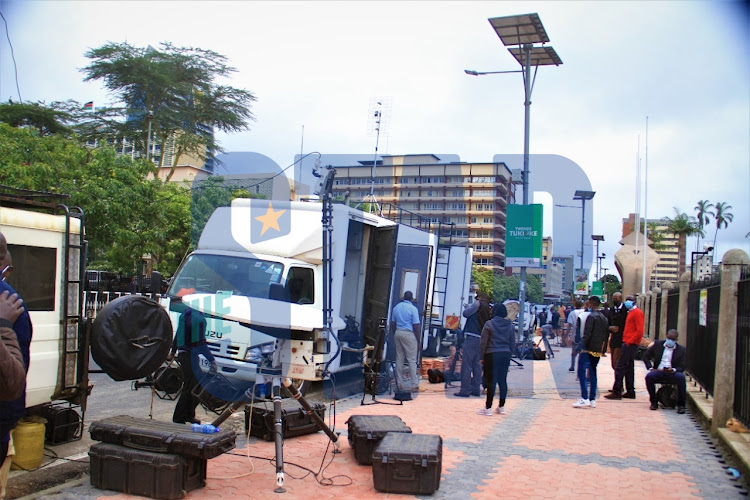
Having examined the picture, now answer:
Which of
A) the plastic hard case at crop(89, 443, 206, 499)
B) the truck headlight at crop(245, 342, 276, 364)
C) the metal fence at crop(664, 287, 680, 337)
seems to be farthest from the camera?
the metal fence at crop(664, 287, 680, 337)

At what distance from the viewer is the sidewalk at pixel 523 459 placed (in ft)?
20.3

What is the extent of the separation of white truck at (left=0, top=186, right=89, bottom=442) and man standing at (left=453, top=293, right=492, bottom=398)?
7.03m

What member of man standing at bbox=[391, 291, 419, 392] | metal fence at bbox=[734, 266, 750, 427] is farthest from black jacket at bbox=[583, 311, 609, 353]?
man standing at bbox=[391, 291, 419, 392]

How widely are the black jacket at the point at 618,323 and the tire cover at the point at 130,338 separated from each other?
926 cm

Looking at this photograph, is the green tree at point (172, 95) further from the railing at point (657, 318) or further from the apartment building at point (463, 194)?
the apartment building at point (463, 194)

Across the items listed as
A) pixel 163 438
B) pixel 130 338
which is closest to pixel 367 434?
pixel 163 438

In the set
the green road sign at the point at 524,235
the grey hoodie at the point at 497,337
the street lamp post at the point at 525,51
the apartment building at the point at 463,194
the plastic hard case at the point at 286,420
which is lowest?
the plastic hard case at the point at 286,420

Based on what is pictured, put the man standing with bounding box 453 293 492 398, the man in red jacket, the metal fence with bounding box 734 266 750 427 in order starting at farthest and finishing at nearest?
the man standing with bounding box 453 293 492 398 → the man in red jacket → the metal fence with bounding box 734 266 750 427

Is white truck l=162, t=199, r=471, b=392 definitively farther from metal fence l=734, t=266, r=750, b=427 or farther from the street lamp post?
the street lamp post

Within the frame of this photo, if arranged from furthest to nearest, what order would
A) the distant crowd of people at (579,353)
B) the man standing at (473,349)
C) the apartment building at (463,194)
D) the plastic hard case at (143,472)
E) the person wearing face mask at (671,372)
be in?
the apartment building at (463,194) → the man standing at (473,349) → the person wearing face mask at (671,372) → the distant crowd of people at (579,353) → the plastic hard case at (143,472)

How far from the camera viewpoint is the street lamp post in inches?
692

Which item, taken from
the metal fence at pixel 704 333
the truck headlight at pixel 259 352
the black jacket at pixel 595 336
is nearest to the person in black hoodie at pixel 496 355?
the black jacket at pixel 595 336

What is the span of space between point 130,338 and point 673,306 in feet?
47.4

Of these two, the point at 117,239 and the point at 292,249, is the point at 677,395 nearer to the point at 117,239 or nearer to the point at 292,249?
the point at 292,249
